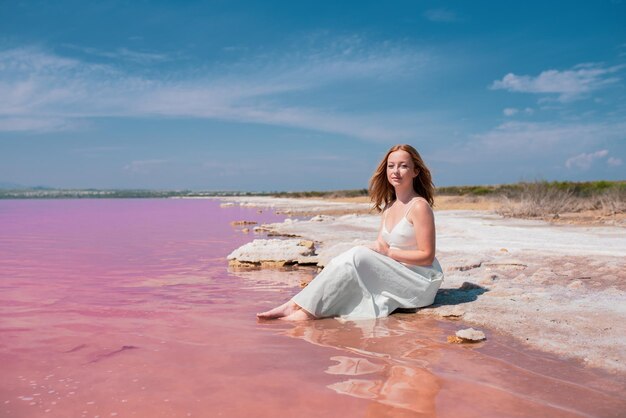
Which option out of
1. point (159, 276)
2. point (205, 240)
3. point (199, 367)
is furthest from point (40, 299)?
point (205, 240)

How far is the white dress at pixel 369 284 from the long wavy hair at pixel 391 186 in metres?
0.40

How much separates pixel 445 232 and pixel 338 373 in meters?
9.66

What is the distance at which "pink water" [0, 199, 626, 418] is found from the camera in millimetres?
2781

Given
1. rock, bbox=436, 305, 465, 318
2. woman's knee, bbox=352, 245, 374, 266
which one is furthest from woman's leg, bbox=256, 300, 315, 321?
rock, bbox=436, 305, 465, 318

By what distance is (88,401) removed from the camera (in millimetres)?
2832

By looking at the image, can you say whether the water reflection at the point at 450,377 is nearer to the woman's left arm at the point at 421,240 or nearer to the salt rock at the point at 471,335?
the salt rock at the point at 471,335

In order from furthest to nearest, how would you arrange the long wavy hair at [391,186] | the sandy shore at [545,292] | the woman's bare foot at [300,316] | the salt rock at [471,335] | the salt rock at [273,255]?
the salt rock at [273,255], the long wavy hair at [391,186], the woman's bare foot at [300,316], the salt rock at [471,335], the sandy shore at [545,292]

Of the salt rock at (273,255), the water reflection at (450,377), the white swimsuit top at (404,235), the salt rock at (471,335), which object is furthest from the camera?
the salt rock at (273,255)

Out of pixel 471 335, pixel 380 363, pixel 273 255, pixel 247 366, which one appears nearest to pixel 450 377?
pixel 380 363

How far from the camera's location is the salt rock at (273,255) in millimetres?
8836

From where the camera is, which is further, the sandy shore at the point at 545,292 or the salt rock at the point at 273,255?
the salt rock at the point at 273,255

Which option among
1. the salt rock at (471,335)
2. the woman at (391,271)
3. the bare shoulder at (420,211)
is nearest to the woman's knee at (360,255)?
the woman at (391,271)

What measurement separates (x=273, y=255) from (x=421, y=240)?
4419 millimetres

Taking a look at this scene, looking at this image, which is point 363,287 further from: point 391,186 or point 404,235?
point 391,186
